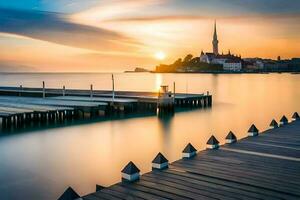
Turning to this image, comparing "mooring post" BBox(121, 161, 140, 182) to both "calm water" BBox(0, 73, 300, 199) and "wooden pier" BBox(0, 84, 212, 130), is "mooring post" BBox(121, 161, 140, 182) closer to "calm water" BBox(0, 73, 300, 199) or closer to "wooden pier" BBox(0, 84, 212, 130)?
"calm water" BBox(0, 73, 300, 199)

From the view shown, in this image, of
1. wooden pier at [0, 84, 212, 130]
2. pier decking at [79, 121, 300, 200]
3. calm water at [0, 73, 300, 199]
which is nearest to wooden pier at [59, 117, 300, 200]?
pier decking at [79, 121, 300, 200]

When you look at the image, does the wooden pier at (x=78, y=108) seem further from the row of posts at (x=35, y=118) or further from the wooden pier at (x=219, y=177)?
the wooden pier at (x=219, y=177)

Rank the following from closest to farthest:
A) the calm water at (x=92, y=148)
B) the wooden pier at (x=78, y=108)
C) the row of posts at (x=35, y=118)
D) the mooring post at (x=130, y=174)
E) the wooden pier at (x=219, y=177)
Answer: the wooden pier at (x=219, y=177)
the mooring post at (x=130, y=174)
the calm water at (x=92, y=148)
the row of posts at (x=35, y=118)
the wooden pier at (x=78, y=108)

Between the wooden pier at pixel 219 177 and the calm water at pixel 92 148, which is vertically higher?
the wooden pier at pixel 219 177

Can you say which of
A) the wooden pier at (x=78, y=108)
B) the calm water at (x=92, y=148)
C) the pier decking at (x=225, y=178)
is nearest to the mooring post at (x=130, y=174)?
the pier decking at (x=225, y=178)

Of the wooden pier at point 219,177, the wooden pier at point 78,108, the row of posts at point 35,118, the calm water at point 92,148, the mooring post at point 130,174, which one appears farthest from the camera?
the wooden pier at point 78,108

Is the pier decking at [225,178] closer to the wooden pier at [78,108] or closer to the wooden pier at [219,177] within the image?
the wooden pier at [219,177]

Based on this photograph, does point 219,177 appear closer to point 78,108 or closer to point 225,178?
point 225,178

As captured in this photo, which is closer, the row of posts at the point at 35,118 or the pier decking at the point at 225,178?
the pier decking at the point at 225,178

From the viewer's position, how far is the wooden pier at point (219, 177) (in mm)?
6559

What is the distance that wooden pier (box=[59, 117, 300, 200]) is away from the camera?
21.5 feet

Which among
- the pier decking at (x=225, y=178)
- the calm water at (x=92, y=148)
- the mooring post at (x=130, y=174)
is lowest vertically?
the calm water at (x=92, y=148)

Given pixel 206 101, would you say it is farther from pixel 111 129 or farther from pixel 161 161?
pixel 161 161

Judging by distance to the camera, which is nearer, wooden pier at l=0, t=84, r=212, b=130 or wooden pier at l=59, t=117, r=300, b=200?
wooden pier at l=59, t=117, r=300, b=200
